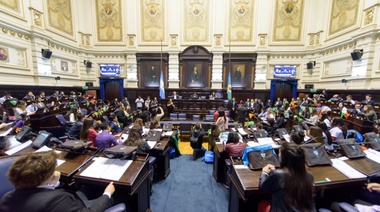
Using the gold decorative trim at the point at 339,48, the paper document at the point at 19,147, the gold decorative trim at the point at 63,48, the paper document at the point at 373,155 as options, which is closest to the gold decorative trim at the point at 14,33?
the gold decorative trim at the point at 63,48

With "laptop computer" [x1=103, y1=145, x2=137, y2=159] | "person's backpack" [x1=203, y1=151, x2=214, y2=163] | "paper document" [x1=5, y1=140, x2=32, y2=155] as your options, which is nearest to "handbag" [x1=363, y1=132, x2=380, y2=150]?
"person's backpack" [x1=203, y1=151, x2=214, y2=163]

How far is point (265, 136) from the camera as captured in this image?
12.9 ft

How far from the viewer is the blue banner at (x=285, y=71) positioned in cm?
1381

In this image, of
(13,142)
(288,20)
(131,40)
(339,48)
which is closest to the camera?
(13,142)

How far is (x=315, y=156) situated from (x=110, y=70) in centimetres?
1568

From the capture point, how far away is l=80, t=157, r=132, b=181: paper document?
1943 mm

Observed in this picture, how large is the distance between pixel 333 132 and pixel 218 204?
140 inches

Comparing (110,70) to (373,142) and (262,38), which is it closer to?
(262,38)

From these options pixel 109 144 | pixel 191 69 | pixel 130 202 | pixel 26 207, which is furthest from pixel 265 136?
pixel 191 69

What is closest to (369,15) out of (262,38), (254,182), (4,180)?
(262,38)

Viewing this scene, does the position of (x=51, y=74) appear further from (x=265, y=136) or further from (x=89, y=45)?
(x=265, y=136)

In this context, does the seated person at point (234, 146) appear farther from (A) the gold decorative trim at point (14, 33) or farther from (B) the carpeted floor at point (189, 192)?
(A) the gold decorative trim at point (14, 33)

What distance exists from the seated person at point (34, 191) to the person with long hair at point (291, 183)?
1.81m

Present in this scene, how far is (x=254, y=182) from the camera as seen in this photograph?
1.97 m
